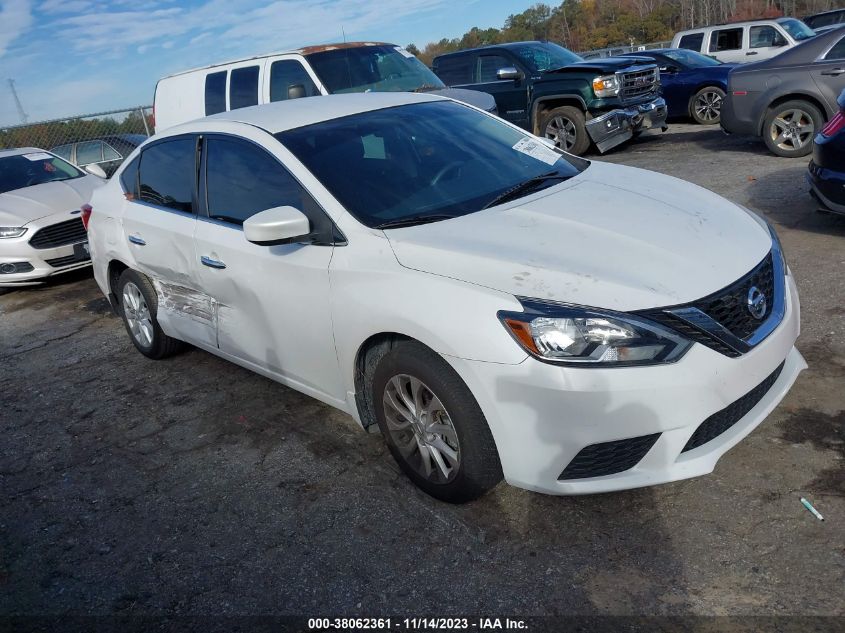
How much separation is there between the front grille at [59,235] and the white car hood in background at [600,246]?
6377 millimetres

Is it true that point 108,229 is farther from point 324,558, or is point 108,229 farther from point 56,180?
point 56,180

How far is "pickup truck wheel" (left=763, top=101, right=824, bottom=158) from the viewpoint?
907 centimetres

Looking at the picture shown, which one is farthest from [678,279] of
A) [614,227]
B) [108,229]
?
[108,229]

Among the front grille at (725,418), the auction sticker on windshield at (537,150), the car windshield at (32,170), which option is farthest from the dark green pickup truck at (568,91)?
the front grille at (725,418)

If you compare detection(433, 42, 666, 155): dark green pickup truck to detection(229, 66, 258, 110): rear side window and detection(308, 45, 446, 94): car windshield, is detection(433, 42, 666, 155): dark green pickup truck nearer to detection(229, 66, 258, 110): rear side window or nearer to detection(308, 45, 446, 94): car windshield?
detection(308, 45, 446, 94): car windshield

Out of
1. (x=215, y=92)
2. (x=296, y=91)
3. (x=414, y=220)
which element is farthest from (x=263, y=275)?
(x=215, y=92)

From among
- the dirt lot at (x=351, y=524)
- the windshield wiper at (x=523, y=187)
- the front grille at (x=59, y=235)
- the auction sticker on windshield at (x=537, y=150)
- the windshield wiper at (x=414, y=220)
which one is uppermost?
the auction sticker on windshield at (x=537, y=150)

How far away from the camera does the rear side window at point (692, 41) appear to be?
52.7 feet

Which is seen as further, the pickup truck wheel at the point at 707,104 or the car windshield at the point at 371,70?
the pickup truck wheel at the point at 707,104

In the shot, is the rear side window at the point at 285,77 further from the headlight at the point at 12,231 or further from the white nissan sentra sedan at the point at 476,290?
the white nissan sentra sedan at the point at 476,290

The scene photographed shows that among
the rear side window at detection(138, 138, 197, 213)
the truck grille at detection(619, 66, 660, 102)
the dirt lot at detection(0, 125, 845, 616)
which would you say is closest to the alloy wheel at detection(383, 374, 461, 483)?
the dirt lot at detection(0, 125, 845, 616)

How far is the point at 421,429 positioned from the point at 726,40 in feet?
51.1

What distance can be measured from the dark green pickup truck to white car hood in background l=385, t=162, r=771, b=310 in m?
7.62

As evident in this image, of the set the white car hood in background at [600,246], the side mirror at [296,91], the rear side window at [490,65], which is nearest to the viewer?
the white car hood in background at [600,246]
